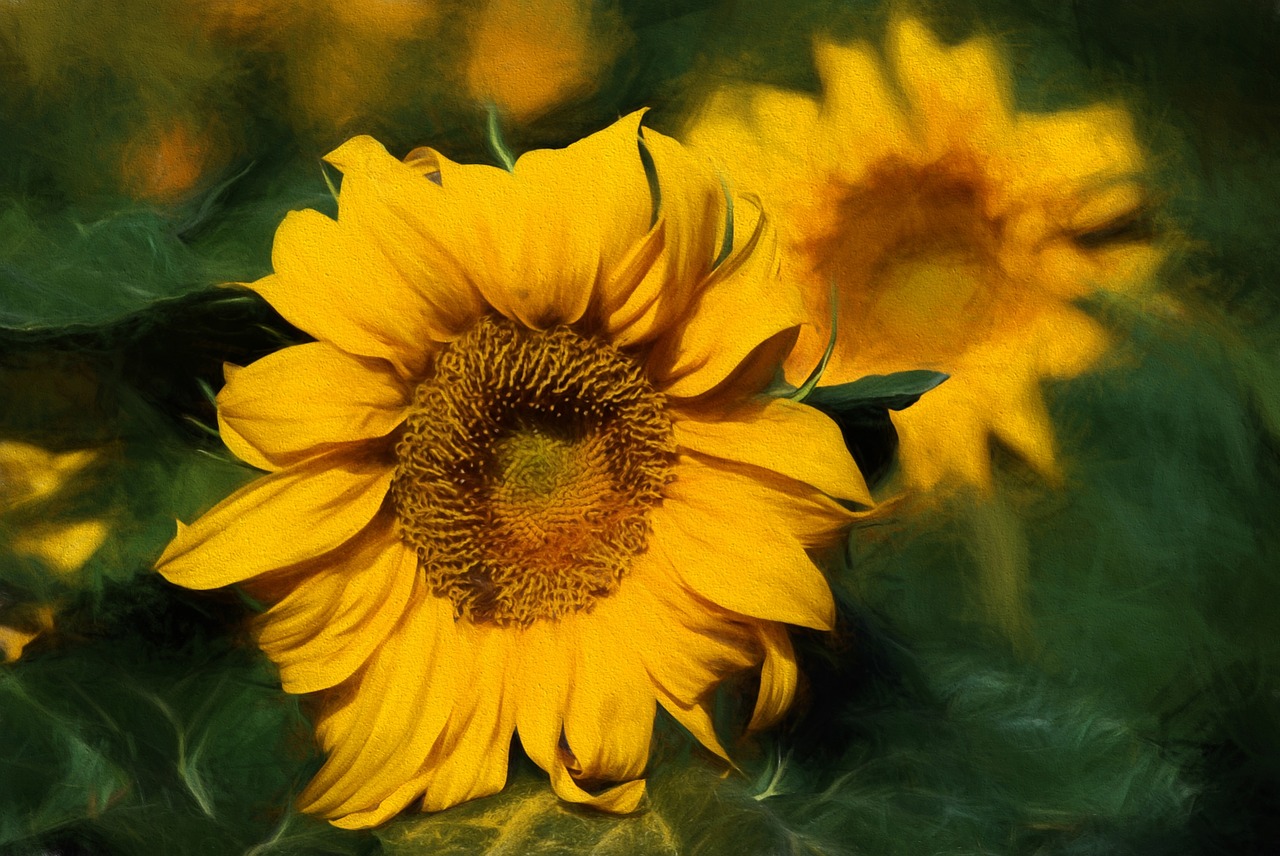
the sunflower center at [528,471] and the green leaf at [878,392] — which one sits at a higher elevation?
the green leaf at [878,392]

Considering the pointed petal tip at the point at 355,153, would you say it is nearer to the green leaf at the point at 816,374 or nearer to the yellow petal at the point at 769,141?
the yellow petal at the point at 769,141

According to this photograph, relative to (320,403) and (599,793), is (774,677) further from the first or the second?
(320,403)

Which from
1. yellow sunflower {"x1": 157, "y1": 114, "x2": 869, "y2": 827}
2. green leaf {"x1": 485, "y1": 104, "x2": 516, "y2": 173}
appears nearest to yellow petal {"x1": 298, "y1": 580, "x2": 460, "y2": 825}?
yellow sunflower {"x1": 157, "y1": 114, "x2": 869, "y2": 827}

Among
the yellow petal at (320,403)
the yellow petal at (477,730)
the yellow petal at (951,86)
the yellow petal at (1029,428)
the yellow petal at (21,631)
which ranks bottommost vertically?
the yellow petal at (21,631)

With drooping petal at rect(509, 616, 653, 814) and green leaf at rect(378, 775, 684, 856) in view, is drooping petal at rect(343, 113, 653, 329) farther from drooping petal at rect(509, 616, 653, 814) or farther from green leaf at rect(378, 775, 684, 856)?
green leaf at rect(378, 775, 684, 856)

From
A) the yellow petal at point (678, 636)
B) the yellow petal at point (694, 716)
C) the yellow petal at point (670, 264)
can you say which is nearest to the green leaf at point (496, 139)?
the yellow petal at point (670, 264)

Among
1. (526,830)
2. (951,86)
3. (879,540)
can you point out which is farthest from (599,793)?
(951,86)
